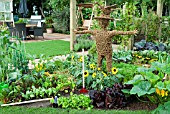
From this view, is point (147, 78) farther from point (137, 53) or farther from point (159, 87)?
point (137, 53)

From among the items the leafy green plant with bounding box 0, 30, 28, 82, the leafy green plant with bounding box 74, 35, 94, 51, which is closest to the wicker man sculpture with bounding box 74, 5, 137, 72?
the leafy green plant with bounding box 0, 30, 28, 82

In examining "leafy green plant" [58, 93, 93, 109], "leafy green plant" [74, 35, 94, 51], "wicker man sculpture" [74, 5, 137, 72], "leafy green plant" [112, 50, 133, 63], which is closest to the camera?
"leafy green plant" [58, 93, 93, 109]

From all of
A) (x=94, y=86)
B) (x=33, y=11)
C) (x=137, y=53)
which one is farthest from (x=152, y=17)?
(x=33, y=11)

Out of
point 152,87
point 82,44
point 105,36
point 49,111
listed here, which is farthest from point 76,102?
point 82,44

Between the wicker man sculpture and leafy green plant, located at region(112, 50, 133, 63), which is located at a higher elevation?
the wicker man sculpture

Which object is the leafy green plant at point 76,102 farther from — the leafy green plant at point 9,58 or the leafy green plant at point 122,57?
the leafy green plant at point 122,57

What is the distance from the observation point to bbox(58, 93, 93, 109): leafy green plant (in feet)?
10.1

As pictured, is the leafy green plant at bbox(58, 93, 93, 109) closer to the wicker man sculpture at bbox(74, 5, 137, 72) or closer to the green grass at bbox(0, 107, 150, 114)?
the green grass at bbox(0, 107, 150, 114)

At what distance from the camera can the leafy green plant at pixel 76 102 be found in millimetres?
3090

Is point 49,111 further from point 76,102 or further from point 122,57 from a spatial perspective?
point 122,57

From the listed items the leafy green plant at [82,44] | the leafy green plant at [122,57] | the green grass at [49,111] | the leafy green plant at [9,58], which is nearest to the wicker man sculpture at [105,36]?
the green grass at [49,111]

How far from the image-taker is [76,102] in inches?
122

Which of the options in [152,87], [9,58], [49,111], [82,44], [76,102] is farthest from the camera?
[82,44]

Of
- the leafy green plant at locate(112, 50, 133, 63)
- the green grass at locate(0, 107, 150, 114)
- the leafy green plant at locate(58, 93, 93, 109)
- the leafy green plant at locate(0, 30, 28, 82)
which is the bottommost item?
the green grass at locate(0, 107, 150, 114)
